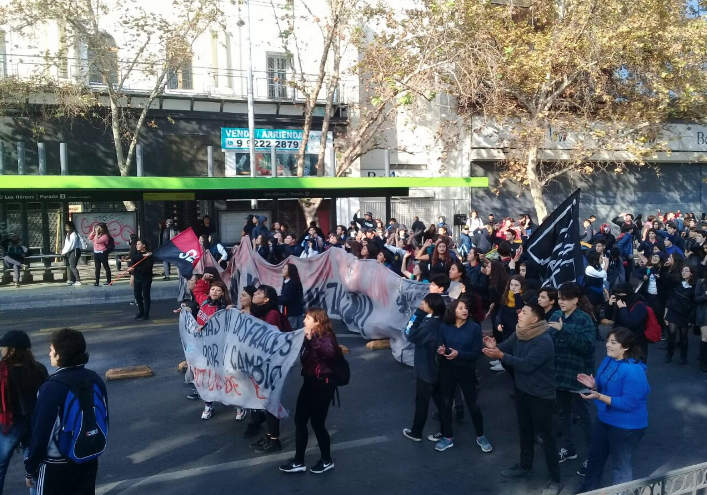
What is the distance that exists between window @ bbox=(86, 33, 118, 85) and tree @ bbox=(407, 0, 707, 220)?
973 cm

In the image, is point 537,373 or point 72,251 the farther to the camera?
point 72,251

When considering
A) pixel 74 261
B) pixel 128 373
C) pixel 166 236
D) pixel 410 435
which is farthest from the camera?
pixel 166 236

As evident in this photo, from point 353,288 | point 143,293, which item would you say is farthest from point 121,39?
point 353,288

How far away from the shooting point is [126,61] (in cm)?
2216

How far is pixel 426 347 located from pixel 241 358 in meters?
1.81

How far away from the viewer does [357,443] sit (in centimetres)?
684

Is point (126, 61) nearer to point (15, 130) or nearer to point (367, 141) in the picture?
point (15, 130)

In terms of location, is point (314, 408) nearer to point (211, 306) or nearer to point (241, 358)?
point (241, 358)

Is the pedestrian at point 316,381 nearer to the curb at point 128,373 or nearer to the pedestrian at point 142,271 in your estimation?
the curb at point 128,373

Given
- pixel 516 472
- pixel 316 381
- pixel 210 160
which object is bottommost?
pixel 516 472

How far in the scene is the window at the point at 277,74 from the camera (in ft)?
89.7

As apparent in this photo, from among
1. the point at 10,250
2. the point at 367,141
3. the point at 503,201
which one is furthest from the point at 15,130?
the point at 503,201

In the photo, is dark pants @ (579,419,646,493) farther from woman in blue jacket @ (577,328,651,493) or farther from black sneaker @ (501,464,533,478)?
black sneaker @ (501,464,533,478)

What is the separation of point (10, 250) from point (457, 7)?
1421cm
